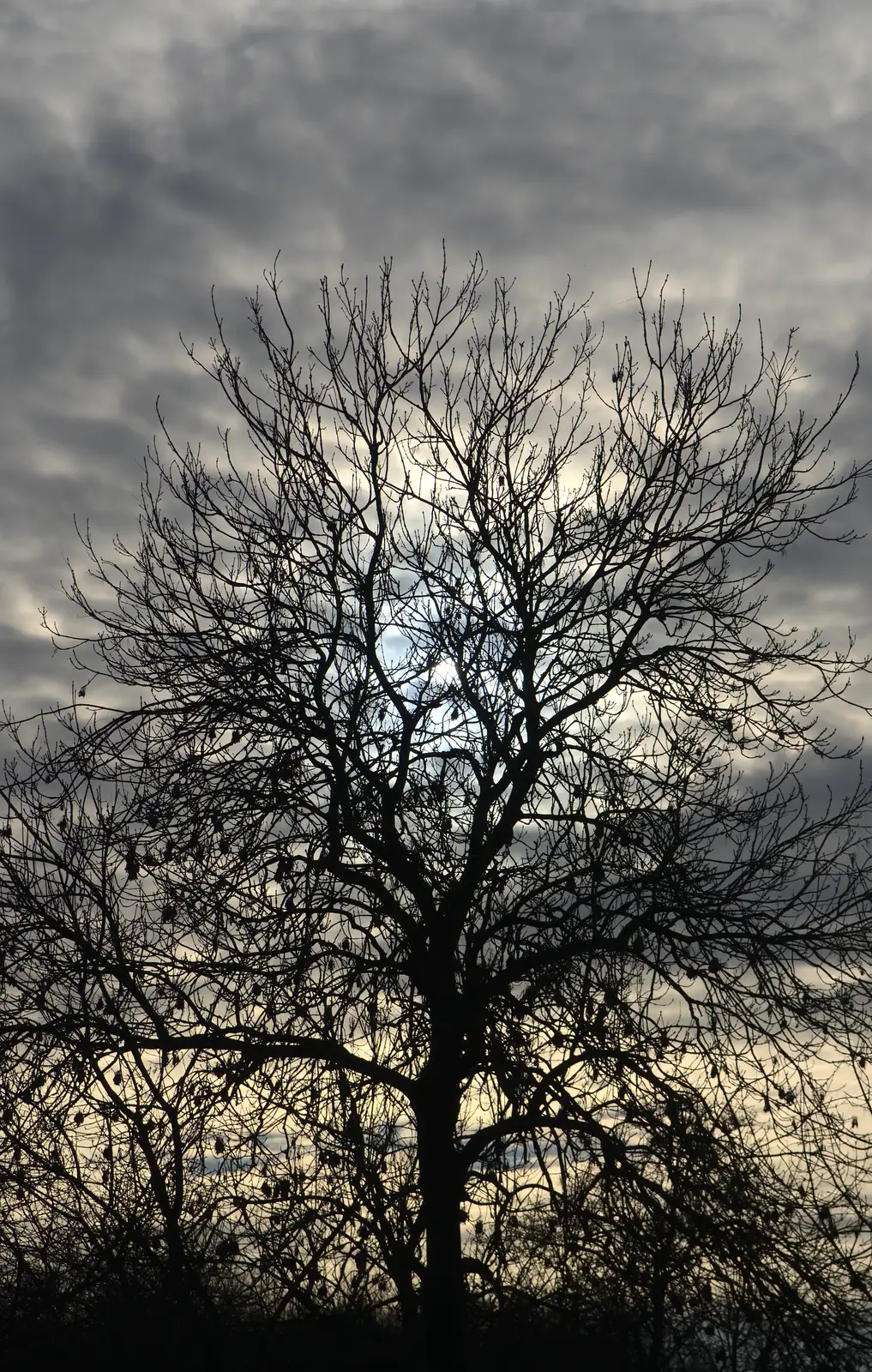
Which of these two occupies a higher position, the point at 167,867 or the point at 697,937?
the point at 167,867

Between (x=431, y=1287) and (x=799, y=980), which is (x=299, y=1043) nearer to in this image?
(x=431, y=1287)

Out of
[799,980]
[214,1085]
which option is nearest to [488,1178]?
[214,1085]

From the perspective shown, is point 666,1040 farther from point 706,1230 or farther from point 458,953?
point 458,953

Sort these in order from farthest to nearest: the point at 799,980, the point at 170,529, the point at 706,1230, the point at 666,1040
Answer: the point at 170,529
the point at 799,980
the point at 666,1040
the point at 706,1230

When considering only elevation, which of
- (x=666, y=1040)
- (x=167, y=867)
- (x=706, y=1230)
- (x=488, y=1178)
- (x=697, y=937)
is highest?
(x=167, y=867)

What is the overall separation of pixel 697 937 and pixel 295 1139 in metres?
3.00

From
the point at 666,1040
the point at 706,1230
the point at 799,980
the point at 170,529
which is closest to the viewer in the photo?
the point at 706,1230

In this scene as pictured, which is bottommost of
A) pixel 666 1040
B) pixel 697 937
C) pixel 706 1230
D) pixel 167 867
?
pixel 706 1230

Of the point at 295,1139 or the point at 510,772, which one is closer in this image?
the point at 295,1139

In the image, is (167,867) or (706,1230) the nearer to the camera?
(706,1230)

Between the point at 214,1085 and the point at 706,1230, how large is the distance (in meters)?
3.06

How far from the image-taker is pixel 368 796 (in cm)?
818

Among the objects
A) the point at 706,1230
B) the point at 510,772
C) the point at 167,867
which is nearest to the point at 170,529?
the point at 167,867

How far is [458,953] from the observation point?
8445 millimetres
